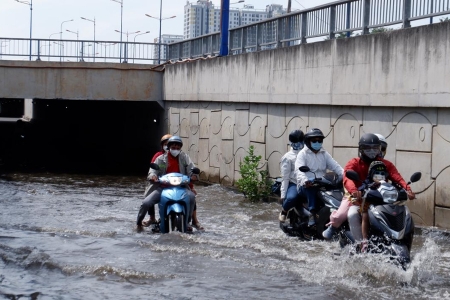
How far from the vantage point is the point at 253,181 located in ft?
60.9

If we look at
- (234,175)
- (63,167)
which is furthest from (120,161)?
(234,175)

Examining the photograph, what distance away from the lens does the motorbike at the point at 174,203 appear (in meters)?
11.8

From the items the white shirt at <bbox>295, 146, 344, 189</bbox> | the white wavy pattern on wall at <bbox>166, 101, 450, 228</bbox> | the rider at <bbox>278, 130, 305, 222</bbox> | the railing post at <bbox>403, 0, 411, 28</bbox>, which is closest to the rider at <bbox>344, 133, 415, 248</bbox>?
the white shirt at <bbox>295, 146, 344, 189</bbox>

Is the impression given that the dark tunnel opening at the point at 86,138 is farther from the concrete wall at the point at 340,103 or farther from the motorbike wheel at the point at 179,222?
the motorbike wheel at the point at 179,222

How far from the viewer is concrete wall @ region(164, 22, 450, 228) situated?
1299 centimetres

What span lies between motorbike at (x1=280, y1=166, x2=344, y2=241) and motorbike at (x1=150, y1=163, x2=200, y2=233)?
5.10 feet

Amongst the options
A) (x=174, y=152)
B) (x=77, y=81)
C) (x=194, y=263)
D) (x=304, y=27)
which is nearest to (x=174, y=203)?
(x=174, y=152)

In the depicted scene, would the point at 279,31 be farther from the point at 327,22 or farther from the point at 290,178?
the point at 290,178

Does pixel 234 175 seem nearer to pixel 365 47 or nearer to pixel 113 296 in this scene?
pixel 365 47

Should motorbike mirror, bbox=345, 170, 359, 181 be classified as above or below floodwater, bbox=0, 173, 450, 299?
above

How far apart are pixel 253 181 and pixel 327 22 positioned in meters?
3.89

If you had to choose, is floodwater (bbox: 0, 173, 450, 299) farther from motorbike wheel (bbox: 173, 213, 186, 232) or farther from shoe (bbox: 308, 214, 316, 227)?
shoe (bbox: 308, 214, 316, 227)

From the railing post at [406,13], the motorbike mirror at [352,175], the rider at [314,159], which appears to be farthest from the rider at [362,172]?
the railing post at [406,13]

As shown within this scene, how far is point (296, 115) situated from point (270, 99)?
1343 mm
